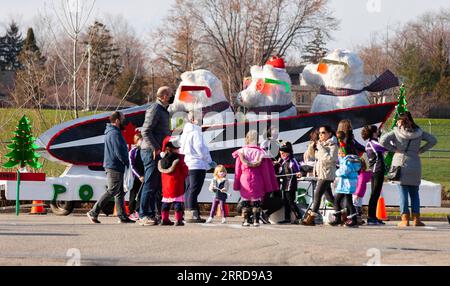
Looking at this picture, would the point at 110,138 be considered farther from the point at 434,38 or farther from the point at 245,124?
the point at 434,38

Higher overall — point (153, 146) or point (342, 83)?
point (342, 83)

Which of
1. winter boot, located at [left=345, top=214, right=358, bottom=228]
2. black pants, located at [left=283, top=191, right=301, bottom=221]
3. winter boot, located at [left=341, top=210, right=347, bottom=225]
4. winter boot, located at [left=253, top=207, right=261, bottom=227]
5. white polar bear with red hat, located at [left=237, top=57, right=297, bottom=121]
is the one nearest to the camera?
winter boot, located at [left=253, top=207, right=261, bottom=227]

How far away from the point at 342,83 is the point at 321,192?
19.3 ft

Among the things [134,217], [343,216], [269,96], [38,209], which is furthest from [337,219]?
[38,209]

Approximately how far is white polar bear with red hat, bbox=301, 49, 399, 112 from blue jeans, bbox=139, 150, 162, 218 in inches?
272

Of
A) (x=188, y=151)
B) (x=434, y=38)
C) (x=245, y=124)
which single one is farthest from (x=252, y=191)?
(x=434, y=38)

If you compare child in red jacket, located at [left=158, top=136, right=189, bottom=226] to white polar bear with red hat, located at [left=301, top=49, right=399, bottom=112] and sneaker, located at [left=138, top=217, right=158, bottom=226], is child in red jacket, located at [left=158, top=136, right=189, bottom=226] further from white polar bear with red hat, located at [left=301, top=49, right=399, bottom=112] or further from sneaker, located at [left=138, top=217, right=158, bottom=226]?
white polar bear with red hat, located at [left=301, top=49, right=399, bottom=112]

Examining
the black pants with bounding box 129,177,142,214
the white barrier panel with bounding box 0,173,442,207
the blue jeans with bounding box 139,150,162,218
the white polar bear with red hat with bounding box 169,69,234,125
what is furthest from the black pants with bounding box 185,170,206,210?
the white polar bear with red hat with bounding box 169,69,234,125

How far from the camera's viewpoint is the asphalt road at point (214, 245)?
35.6 ft

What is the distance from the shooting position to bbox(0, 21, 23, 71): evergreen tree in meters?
104

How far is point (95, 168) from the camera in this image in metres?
21.1

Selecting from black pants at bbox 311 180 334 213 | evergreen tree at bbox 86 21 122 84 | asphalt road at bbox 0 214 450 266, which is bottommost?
asphalt road at bbox 0 214 450 266

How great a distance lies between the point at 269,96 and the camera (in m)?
21.8

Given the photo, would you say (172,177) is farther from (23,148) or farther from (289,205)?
(23,148)
